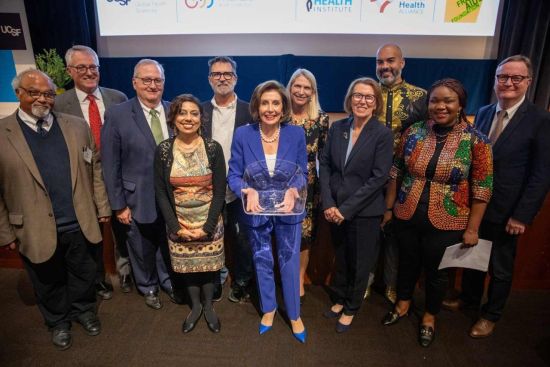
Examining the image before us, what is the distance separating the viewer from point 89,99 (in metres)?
2.30

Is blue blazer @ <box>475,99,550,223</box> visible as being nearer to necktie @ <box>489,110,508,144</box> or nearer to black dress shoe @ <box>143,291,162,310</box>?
necktie @ <box>489,110,508,144</box>

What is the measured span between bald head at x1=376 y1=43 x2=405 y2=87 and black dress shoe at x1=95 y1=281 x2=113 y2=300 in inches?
93.3

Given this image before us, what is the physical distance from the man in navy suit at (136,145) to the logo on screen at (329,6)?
11.3 ft

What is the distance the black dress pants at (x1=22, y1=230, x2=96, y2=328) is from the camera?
6.32 ft

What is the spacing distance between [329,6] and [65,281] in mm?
4591

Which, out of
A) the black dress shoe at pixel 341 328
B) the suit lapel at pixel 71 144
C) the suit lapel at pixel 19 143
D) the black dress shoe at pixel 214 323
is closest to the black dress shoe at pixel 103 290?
→ the black dress shoe at pixel 214 323

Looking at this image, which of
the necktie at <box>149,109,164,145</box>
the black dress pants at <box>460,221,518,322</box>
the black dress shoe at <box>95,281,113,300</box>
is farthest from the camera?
the black dress shoe at <box>95,281,113,300</box>

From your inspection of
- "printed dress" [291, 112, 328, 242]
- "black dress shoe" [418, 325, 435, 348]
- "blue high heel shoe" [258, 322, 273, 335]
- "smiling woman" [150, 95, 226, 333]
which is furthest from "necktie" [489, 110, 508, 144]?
"blue high heel shoe" [258, 322, 273, 335]

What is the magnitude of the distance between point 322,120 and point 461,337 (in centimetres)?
156

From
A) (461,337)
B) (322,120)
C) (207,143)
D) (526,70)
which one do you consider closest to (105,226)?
(207,143)

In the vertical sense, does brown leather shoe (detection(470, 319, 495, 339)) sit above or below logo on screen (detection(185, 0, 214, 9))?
below

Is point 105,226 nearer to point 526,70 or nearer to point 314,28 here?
point 526,70

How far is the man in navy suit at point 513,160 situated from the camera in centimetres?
171

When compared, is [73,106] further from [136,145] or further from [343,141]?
[343,141]
